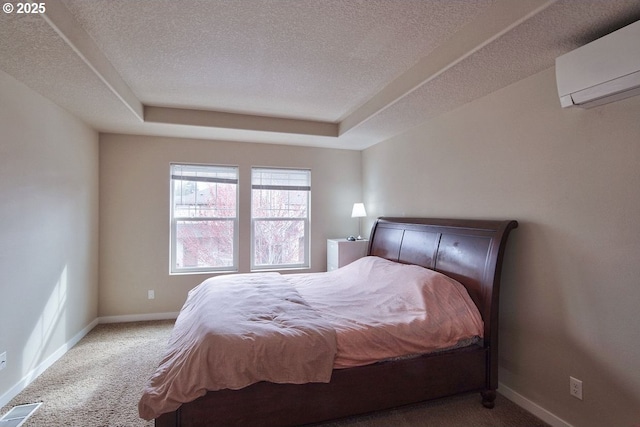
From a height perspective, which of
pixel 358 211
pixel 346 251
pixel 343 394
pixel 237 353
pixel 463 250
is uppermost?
pixel 358 211

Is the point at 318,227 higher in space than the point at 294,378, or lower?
higher

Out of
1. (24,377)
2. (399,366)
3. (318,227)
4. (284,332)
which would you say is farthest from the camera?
(318,227)

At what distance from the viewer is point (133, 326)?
3582 millimetres

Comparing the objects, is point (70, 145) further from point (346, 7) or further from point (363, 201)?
point (363, 201)

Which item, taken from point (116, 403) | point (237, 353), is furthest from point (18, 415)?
A: point (237, 353)

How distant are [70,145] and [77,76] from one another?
1.14 meters

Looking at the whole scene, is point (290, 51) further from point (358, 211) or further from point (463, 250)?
point (358, 211)

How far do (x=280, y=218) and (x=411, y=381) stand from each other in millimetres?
2905

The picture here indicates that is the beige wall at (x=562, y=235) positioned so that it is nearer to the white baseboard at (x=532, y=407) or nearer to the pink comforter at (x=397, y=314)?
the white baseboard at (x=532, y=407)

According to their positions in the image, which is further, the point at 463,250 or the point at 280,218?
the point at 280,218

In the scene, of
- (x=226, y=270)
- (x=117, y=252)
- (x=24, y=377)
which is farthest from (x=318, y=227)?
(x=24, y=377)

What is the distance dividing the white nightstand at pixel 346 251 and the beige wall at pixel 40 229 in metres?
2.96

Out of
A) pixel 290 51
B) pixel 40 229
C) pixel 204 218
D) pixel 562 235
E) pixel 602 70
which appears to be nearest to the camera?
pixel 602 70

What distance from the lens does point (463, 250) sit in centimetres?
243
